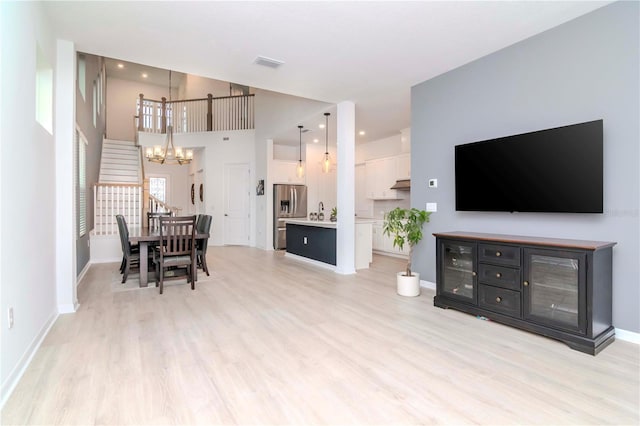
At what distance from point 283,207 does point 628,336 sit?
6.94 meters

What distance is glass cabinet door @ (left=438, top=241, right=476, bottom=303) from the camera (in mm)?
3389

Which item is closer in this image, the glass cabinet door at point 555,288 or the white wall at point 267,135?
the glass cabinet door at point 555,288

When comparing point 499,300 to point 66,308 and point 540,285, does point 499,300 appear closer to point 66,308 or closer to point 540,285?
point 540,285

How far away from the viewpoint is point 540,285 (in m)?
2.86

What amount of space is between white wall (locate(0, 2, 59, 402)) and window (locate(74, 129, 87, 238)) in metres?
2.21

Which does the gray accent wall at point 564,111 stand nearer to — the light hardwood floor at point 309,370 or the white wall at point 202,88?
the light hardwood floor at point 309,370

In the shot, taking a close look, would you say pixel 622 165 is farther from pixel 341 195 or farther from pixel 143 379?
pixel 143 379

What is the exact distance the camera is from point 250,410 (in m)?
1.81

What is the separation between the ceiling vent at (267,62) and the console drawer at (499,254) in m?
3.09

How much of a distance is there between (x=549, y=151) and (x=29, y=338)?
15.2 feet

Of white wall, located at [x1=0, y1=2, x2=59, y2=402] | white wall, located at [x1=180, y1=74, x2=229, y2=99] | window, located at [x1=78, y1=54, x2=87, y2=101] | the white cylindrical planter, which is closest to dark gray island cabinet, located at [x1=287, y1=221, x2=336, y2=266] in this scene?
the white cylindrical planter

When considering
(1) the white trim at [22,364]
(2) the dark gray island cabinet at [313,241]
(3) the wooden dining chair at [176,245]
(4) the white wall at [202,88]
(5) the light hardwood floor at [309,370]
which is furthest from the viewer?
(4) the white wall at [202,88]

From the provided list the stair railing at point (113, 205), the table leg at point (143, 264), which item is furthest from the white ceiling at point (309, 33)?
the stair railing at point (113, 205)

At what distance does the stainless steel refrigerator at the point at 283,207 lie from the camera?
8.51m
